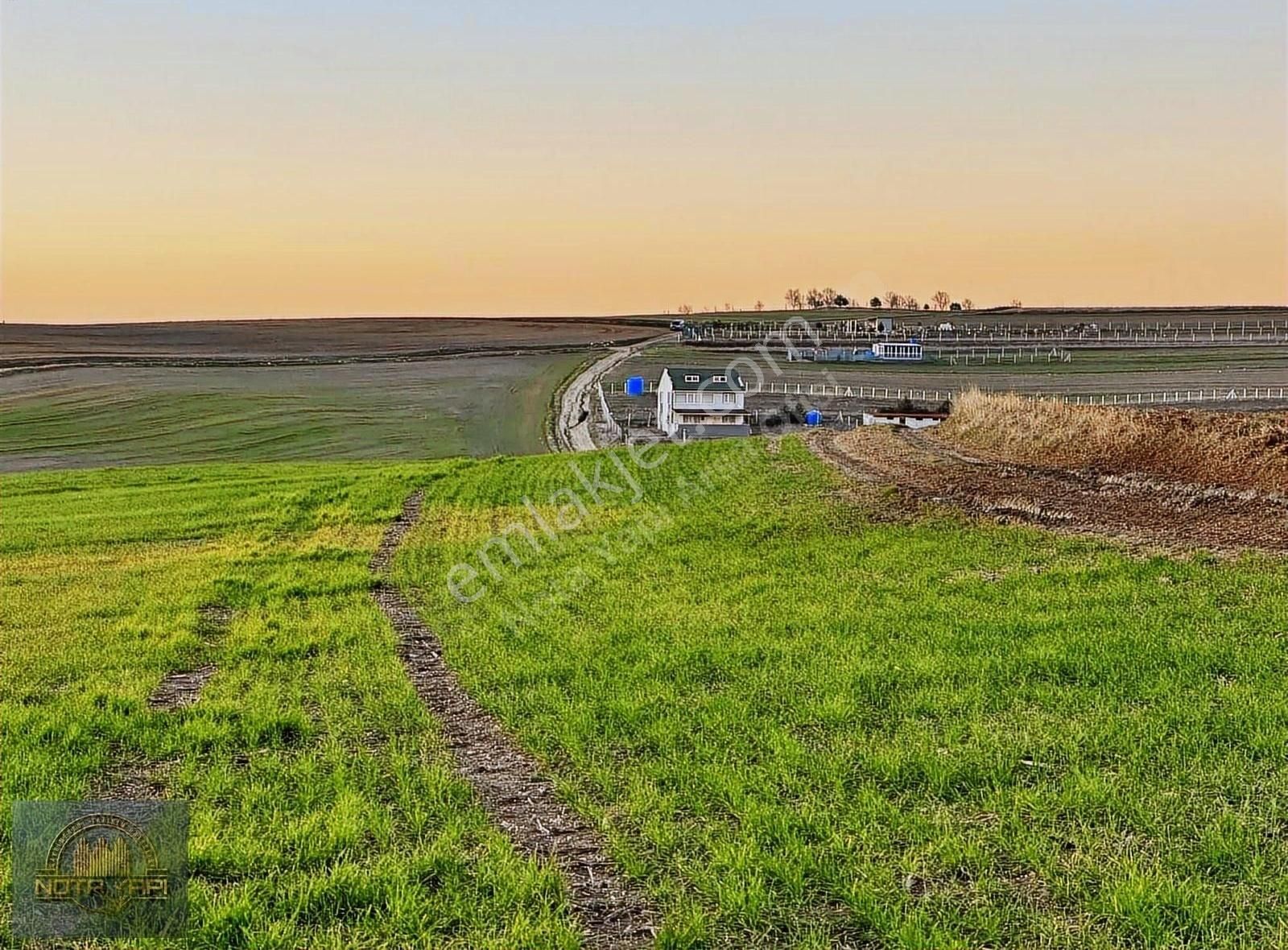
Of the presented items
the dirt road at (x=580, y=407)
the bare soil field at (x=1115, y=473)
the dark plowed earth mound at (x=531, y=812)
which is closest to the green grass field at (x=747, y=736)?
the dark plowed earth mound at (x=531, y=812)

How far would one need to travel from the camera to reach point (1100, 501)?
56.1 feet

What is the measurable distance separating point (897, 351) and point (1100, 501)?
9327 cm

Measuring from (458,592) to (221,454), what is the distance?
5319cm

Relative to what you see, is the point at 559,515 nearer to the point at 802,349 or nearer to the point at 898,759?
the point at 898,759

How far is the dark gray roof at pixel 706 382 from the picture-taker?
6438 cm

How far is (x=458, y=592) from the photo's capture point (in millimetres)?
15062

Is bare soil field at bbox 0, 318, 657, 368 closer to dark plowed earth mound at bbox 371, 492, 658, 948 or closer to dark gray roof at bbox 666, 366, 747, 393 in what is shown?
dark gray roof at bbox 666, 366, 747, 393

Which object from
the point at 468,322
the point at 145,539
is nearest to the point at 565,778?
the point at 145,539

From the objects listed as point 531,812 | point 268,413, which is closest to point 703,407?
point 268,413

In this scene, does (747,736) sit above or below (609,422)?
below

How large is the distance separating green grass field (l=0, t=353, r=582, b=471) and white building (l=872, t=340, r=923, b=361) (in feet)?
114

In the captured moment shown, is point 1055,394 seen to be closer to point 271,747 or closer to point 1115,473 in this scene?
point 1115,473

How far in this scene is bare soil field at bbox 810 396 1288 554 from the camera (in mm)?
14488

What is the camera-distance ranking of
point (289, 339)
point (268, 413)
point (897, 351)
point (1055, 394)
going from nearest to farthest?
point (1055, 394)
point (268, 413)
point (897, 351)
point (289, 339)
